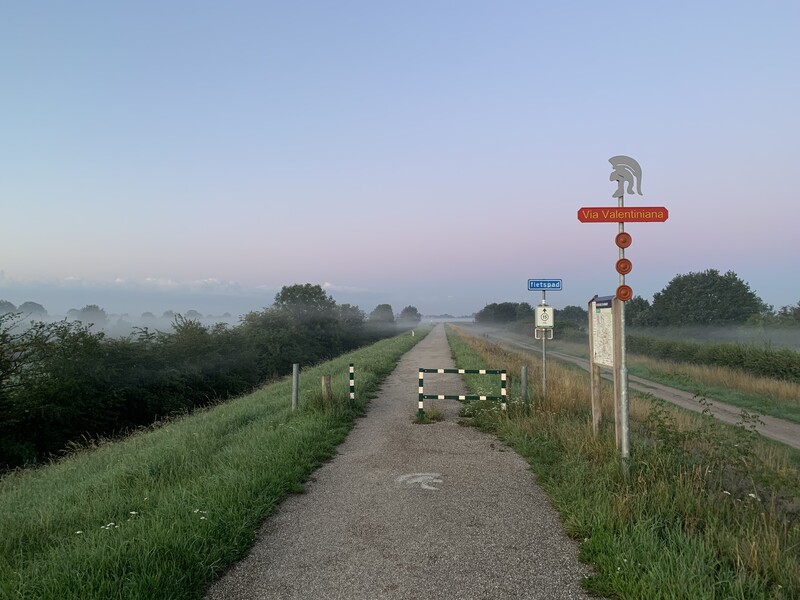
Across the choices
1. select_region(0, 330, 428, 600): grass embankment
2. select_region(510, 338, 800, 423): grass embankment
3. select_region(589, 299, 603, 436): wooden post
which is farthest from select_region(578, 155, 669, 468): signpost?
select_region(510, 338, 800, 423): grass embankment

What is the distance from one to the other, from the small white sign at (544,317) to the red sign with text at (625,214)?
639 cm

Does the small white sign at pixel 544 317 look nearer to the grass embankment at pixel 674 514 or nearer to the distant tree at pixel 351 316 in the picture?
the grass embankment at pixel 674 514

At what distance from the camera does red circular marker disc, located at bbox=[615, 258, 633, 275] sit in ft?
19.4

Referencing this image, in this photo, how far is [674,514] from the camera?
4.68 m

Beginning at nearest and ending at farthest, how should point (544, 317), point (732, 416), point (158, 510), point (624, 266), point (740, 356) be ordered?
point (158, 510)
point (624, 266)
point (544, 317)
point (732, 416)
point (740, 356)

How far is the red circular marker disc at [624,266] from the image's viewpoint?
5.93 m

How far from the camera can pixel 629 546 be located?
4.03 meters

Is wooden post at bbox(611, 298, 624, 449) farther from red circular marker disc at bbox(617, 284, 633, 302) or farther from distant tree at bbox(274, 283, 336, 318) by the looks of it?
distant tree at bbox(274, 283, 336, 318)

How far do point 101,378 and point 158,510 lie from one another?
16.1m

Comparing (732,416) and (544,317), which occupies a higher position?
(544,317)

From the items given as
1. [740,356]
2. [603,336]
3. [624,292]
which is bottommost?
[740,356]

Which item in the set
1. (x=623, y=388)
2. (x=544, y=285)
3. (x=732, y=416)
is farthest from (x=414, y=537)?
(x=732, y=416)

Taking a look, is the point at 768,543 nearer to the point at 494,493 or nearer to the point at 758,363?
the point at 494,493

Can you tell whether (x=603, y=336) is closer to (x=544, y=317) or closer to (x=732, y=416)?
(x=544, y=317)
